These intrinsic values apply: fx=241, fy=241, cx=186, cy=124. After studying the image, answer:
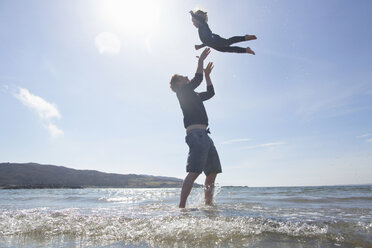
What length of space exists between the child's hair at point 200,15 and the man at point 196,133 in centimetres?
72

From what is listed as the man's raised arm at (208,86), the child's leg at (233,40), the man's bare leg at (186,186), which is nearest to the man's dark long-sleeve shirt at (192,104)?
the man's raised arm at (208,86)

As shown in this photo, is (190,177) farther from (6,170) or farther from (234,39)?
(6,170)

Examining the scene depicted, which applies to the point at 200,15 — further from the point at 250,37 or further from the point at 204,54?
the point at 250,37

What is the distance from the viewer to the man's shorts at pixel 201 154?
4.27m

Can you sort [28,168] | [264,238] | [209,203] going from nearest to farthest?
1. [264,238]
2. [209,203]
3. [28,168]

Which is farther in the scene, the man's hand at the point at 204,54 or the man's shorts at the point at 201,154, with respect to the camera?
the man's hand at the point at 204,54

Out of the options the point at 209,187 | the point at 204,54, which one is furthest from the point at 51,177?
the point at 204,54

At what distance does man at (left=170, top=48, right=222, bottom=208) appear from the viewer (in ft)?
14.0

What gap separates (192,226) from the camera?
239cm

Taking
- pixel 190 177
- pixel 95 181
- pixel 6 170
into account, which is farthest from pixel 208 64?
pixel 6 170

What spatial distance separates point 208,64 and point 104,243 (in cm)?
417

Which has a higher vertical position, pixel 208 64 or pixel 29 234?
pixel 208 64

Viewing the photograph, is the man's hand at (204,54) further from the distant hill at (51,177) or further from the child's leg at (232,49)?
the distant hill at (51,177)

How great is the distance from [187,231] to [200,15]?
14.4 feet
